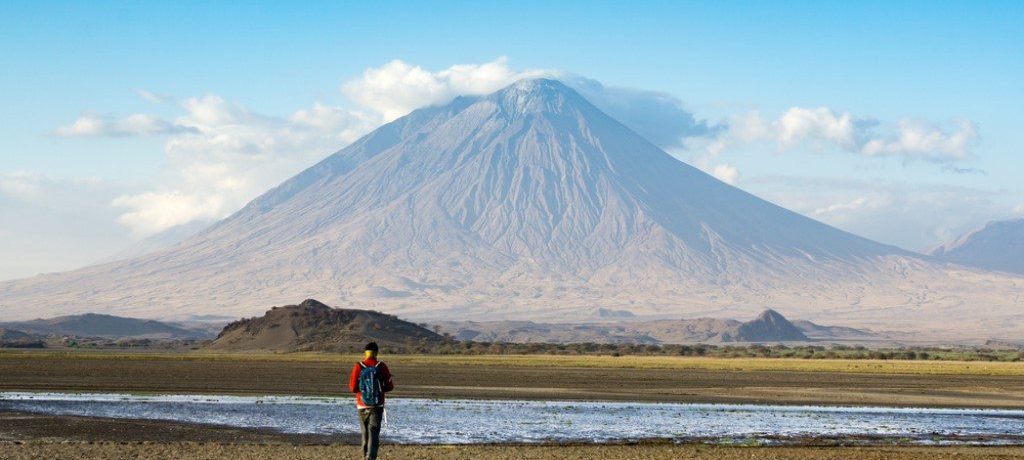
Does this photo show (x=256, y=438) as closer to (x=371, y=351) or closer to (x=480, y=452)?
(x=480, y=452)

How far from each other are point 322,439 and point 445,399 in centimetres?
1086

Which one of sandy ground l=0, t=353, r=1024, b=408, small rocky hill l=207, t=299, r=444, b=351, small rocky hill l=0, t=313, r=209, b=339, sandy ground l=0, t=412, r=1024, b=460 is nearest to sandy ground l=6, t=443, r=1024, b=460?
sandy ground l=0, t=412, r=1024, b=460

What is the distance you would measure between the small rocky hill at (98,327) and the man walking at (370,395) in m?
121

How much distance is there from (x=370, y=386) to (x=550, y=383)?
25.3 m

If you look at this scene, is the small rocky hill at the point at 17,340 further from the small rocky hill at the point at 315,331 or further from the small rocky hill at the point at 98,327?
the small rocky hill at the point at 98,327

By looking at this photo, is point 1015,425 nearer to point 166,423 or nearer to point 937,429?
point 937,429

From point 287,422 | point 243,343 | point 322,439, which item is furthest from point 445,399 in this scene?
point 243,343

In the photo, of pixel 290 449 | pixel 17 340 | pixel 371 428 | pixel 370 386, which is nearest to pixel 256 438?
pixel 290 449

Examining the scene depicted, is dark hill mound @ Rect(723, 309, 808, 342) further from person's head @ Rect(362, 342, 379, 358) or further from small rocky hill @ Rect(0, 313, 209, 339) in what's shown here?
person's head @ Rect(362, 342, 379, 358)

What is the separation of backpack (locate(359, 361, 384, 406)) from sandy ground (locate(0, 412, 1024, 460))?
7.70 feet

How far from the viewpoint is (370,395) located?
17.5m

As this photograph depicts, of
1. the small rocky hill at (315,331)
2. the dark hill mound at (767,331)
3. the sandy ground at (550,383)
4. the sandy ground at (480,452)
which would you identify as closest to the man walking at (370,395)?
the sandy ground at (480,452)

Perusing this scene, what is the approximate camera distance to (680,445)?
22.0 m

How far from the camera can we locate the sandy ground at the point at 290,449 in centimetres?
1948
